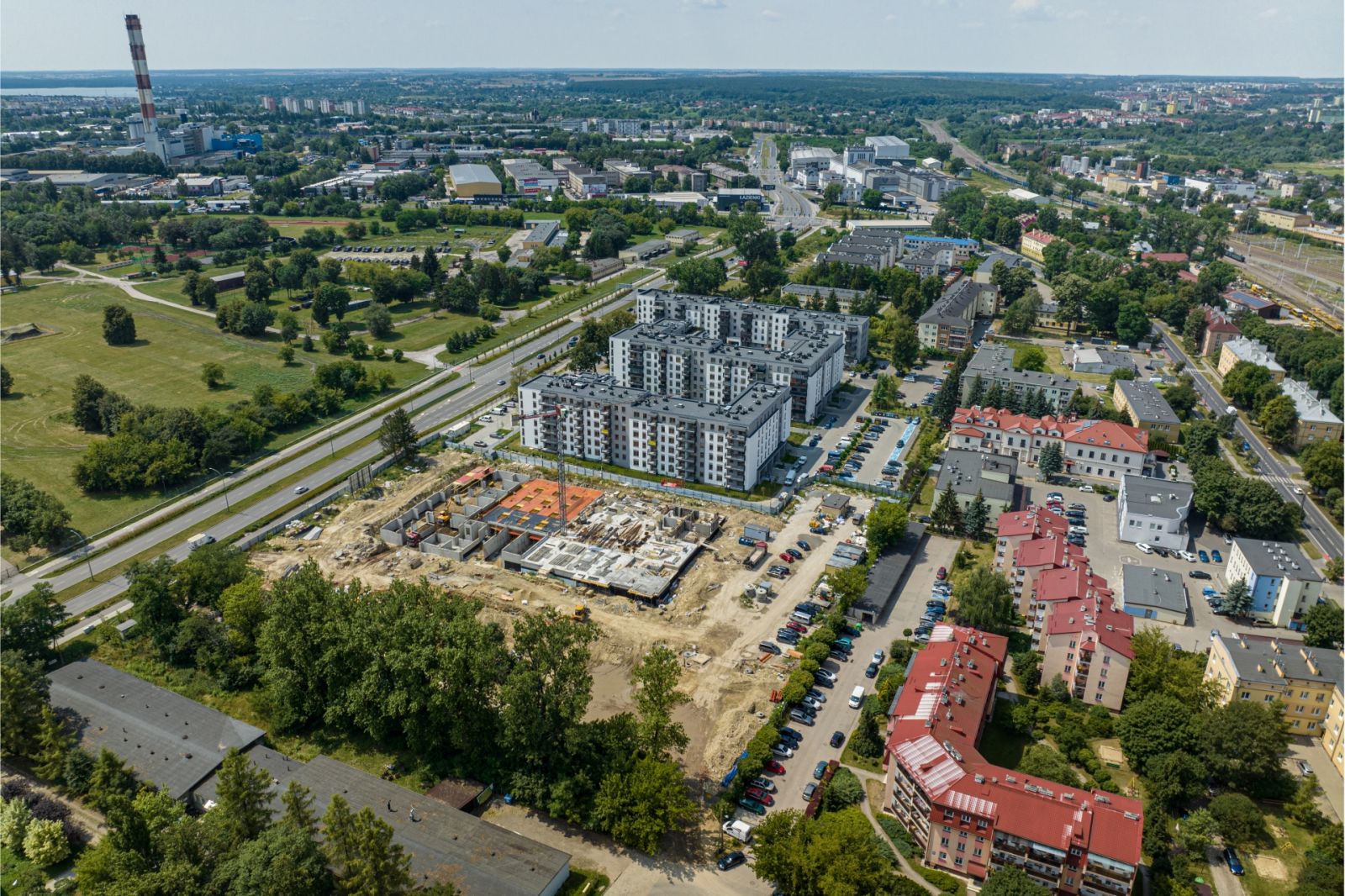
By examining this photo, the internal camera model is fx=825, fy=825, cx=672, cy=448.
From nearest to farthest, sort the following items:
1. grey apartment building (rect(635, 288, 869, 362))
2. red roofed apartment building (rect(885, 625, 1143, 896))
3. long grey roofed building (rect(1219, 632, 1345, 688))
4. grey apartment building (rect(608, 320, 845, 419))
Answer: red roofed apartment building (rect(885, 625, 1143, 896))
long grey roofed building (rect(1219, 632, 1345, 688))
grey apartment building (rect(608, 320, 845, 419))
grey apartment building (rect(635, 288, 869, 362))

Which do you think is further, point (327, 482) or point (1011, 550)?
point (327, 482)

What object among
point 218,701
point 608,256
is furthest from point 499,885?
point 608,256

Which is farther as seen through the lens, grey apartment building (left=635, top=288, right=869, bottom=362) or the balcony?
grey apartment building (left=635, top=288, right=869, bottom=362)

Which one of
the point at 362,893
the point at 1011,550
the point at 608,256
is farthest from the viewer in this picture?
the point at 608,256

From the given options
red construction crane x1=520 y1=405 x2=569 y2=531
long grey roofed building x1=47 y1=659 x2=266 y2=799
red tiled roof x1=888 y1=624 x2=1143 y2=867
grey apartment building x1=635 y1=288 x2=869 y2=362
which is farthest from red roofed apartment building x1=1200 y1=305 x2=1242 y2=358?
long grey roofed building x1=47 y1=659 x2=266 y2=799

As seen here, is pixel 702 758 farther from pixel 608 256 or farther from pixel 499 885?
pixel 608 256

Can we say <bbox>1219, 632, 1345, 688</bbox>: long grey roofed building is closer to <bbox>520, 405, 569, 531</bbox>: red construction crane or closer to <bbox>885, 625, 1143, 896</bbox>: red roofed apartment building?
<bbox>885, 625, 1143, 896</bbox>: red roofed apartment building

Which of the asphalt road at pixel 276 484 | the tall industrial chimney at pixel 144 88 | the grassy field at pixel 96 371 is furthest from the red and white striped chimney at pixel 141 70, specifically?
the asphalt road at pixel 276 484
